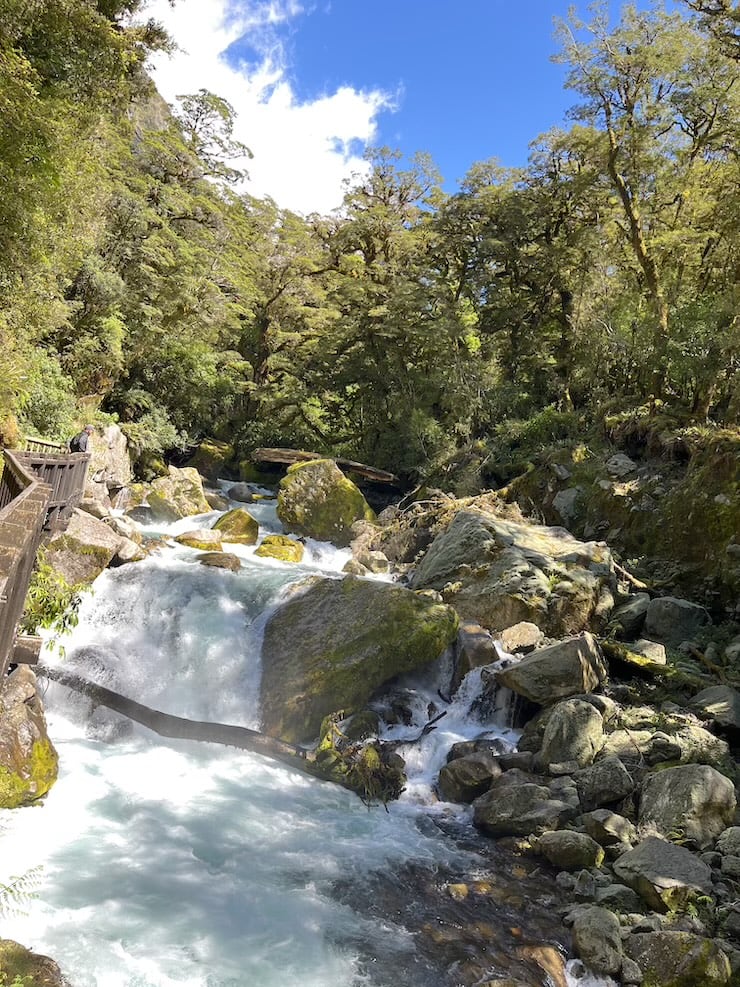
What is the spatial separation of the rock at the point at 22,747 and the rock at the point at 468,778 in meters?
4.89

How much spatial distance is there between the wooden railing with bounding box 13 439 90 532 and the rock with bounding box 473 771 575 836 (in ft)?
26.2

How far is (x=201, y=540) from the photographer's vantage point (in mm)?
15180

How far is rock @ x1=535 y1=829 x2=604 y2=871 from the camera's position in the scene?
640 centimetres

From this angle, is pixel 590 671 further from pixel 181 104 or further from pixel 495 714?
pixel 181 104

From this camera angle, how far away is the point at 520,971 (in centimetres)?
505

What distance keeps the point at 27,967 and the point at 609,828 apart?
562 cm

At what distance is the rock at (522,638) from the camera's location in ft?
35.2

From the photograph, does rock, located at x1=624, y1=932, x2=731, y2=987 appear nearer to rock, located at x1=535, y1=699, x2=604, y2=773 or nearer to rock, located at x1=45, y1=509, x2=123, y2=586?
rock, located at x1=535, y1=699, x2=604, y2=773

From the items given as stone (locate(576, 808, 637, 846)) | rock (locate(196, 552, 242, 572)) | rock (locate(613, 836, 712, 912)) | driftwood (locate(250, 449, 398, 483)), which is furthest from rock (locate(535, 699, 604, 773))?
driftwood (locate(250, 449, 398, 483))

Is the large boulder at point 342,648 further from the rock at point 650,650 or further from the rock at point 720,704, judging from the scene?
the rock at point 720,704

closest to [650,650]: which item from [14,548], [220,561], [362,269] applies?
[220,561]

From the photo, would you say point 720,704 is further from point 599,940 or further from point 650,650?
point 599,940

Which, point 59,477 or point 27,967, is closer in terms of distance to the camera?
point 27,967

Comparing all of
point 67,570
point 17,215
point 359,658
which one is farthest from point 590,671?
point 17,215
